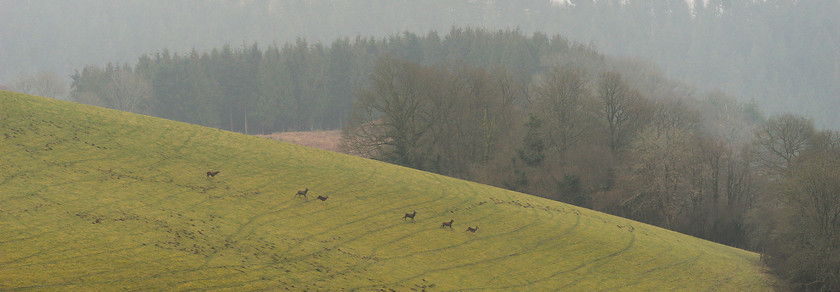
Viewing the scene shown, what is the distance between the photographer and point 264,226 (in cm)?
3181

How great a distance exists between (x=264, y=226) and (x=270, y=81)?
148988 mm

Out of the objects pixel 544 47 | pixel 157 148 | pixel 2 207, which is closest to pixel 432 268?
pixel 2 207

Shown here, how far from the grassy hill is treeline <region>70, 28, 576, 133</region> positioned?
12182 cm

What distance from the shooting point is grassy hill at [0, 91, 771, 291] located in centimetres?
2441

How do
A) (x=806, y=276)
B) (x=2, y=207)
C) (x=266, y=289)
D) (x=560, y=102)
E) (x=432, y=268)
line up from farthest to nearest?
(x=560, y=102) < (x=806, y=276) < (x=432, y=268) < (x=2, y=207) < (x=266, y=289)

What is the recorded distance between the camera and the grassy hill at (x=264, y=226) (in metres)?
24.4

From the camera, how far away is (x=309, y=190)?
39.9 metres

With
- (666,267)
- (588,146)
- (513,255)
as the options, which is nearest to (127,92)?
(588,146)

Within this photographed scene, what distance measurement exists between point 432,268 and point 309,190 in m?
12.4

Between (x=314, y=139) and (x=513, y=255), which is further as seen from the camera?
(x=314, y=139)

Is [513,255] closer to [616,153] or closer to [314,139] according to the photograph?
[616,153]

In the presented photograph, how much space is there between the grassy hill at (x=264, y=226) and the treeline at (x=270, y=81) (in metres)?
122

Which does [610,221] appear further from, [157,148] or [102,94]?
[102,94]

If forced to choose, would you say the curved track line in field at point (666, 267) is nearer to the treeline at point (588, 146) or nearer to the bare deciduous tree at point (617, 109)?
the treeline at point (588, 146)
